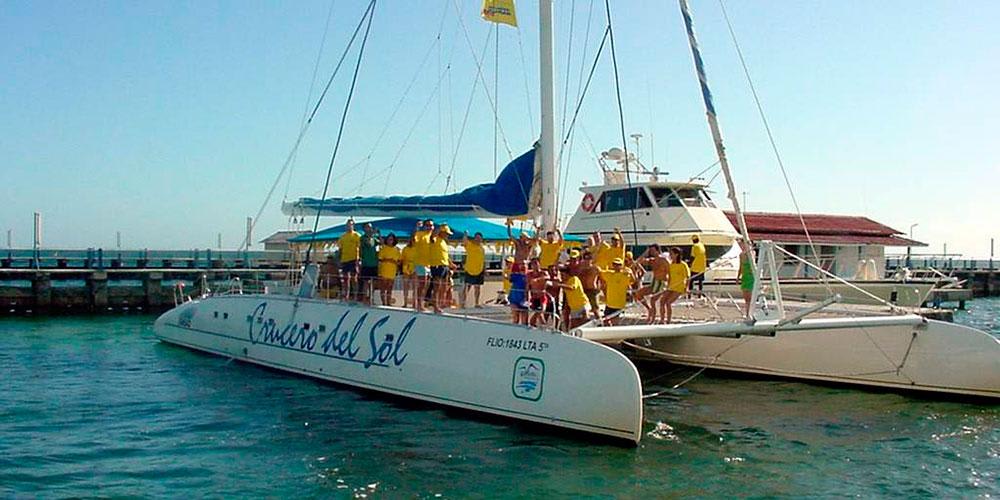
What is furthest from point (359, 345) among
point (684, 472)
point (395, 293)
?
point (684, 472)

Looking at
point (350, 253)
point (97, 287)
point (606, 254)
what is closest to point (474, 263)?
point (350, 253)

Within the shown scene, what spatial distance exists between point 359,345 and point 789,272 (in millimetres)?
16120

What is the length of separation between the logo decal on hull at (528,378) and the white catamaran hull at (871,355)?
2.48 m

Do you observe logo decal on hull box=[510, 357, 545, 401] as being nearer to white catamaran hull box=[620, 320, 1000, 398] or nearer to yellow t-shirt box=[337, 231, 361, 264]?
white catamaran hull box=[620, 320, 1000, 398]

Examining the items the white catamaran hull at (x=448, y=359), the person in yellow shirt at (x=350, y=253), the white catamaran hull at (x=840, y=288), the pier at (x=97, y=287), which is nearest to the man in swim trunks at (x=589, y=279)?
the white catamaran hull at (x=448, y=359)

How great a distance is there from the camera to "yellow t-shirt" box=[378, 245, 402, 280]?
49.3 ft

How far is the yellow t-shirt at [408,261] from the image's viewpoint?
14.9 m

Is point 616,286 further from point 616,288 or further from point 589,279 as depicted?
point 589,279

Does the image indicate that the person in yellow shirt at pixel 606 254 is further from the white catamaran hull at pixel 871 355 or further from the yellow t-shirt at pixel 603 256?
the white catamaran hull at pixel 871 355

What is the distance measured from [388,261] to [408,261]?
0.36 m

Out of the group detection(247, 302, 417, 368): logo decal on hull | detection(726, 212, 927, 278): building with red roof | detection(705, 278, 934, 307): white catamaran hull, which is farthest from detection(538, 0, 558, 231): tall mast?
detection(726, 212, 927, 278): building with red roof

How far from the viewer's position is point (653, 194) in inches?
981

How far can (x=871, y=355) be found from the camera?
14.4m

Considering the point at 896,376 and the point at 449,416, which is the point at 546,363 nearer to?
the point at 449,416
